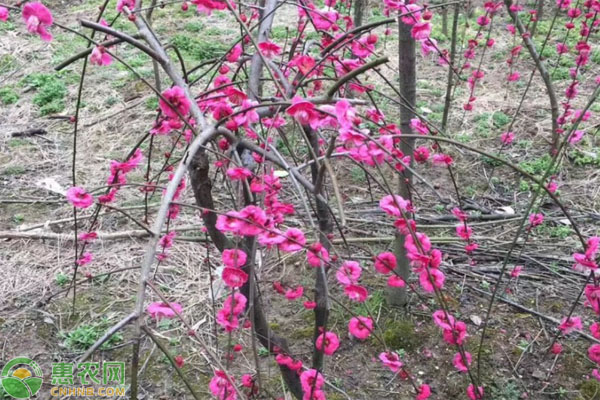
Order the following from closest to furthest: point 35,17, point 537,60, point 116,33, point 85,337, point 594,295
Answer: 1. point 35,17
2. point 116,33
3. point 594,295
4. point 85,337
5. point 537,60

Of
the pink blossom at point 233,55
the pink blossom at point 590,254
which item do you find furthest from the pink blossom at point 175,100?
the pink blossom at point 590,254

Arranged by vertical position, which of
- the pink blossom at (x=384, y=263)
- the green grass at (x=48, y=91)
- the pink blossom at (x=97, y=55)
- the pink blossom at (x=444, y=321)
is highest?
the pink blossom at (x=97, y=55)

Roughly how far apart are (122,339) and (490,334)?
5.32ft

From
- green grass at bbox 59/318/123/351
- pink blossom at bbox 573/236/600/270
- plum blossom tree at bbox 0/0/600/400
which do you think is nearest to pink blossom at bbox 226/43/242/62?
plum blossom tree at bbox 0/0/600/400

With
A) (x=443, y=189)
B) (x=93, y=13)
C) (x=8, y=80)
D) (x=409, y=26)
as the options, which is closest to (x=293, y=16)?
Result: (x=93, y=13)

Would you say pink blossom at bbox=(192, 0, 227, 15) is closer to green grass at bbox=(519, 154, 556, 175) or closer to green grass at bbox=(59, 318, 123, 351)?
green grass at bbox=(59, 318, 123, 351)

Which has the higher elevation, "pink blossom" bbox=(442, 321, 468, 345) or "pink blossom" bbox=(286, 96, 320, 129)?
"pink blossom" bbox=(286, 96, 320, 129)

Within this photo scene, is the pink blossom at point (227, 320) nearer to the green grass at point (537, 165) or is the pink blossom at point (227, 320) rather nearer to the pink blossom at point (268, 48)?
the pink blossom at point (268, 48)

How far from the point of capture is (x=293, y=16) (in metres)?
6.51

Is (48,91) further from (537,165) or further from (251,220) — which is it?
(251,220)

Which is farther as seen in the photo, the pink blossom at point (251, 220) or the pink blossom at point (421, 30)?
the pink blossom at point (421, 30)

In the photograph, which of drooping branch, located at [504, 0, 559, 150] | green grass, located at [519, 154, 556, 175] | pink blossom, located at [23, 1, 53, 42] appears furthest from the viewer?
green grass, located at [519, 154, 556, 175]

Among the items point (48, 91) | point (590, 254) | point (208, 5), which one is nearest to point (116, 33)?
point (208, 5)

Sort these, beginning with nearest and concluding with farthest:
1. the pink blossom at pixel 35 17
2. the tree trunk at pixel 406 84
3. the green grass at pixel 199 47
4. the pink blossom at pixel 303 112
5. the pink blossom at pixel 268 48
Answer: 1. the pink blossom at pixel 303 112
2. the pink blossom at pixel 35 17
3. the pink blossom at pixel 268 48
4. the tree trunk at pixel 406 84
5. the green grass at pixel 199 47
